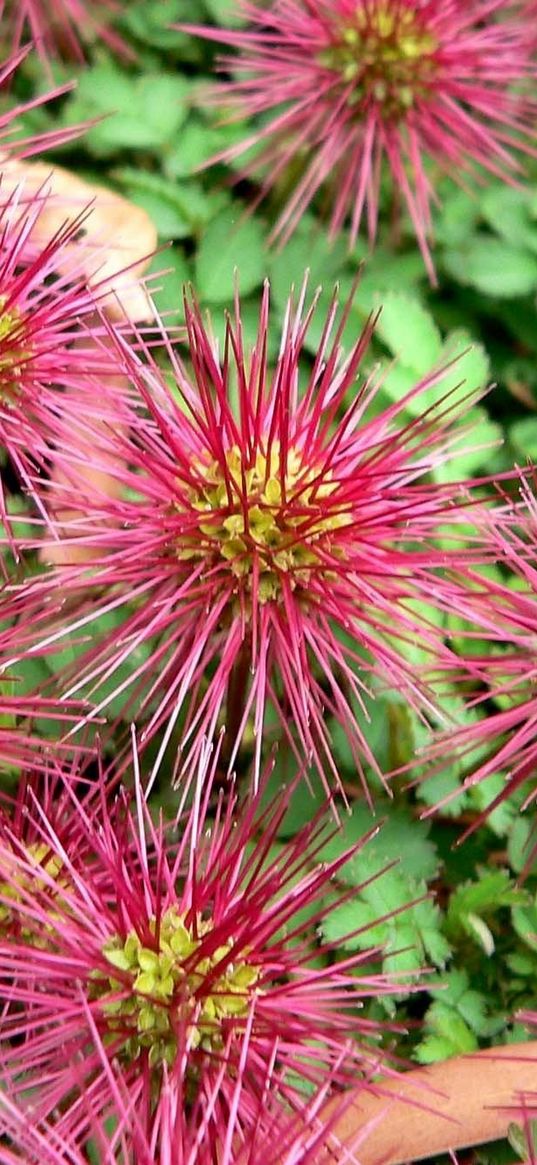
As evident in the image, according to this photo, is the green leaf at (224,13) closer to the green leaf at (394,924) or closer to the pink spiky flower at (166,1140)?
the green leaf at (394,924)

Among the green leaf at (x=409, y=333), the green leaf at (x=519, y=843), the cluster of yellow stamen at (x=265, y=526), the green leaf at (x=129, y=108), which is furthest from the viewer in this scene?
the green leaf at (x=129, y=108)

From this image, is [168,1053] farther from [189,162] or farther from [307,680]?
[189,162]

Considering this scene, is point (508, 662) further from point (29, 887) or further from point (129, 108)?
point (129, 108)

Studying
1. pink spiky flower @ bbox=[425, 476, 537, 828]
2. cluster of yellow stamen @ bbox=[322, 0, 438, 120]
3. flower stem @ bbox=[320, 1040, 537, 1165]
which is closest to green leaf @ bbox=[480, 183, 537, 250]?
cluster of yellow stamen @ bbox=[322, 0, 438, 120]

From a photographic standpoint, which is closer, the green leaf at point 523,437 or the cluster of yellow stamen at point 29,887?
the cluster of yellow stamen at point 29,887

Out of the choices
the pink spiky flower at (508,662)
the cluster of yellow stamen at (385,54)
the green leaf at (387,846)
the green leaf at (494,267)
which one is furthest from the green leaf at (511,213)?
the green leaf at (387,846)

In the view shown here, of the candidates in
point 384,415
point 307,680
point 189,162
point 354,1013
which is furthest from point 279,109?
point 354,1013

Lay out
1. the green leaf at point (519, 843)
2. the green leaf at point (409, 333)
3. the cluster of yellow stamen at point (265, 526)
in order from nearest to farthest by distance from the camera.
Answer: the cluster of yellow stamen at point (265, 526)
the green leaf at point (519, 843)
the green leaf at point (409, 333)
